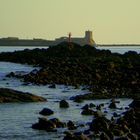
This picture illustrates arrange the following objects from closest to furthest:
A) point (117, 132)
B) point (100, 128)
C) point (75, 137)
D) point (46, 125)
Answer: point (75, 137) → point (117, 132) → point (100, 128) → point (46, 125)

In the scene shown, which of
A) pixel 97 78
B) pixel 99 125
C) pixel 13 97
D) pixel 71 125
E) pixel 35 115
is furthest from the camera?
pixel 97 78

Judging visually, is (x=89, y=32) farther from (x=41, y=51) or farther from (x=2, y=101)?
(x=2, y=101)

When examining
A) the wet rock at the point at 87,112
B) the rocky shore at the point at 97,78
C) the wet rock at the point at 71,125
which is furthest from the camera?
the rocky shore at the point at 97,78

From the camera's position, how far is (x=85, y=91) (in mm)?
42031

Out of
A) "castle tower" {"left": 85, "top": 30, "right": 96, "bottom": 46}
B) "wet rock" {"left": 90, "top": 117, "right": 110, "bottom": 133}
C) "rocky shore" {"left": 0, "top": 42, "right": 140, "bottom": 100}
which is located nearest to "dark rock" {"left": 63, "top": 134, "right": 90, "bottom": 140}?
"wet rock" {"left": 90, "top": 117, "right": 110, "bottom": 133}

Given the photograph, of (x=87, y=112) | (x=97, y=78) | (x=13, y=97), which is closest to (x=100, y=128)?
(x=87, y=112)

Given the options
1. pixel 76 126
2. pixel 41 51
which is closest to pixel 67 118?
pixel 76 126

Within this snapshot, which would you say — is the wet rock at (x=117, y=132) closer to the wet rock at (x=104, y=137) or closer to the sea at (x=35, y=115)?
the wet rock at (x=104, y=137)

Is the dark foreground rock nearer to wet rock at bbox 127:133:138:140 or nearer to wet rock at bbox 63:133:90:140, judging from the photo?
wet rock at bbox 63:133:90:140

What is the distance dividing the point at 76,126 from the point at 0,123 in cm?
336

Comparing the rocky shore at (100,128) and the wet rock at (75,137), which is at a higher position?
the wet rock at (75,137)

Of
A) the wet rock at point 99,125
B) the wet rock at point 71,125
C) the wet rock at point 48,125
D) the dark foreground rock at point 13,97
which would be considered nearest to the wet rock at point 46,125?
the wet rock at point 48,125

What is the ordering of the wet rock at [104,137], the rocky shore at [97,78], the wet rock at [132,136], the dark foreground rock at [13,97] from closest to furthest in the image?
the wet rock at [104,137], the wet rock at [132,136], the dark foreground rock at [13,97], the rocky shore at [97,78]

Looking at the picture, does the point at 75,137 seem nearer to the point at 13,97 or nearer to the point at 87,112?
the point at 87,112
